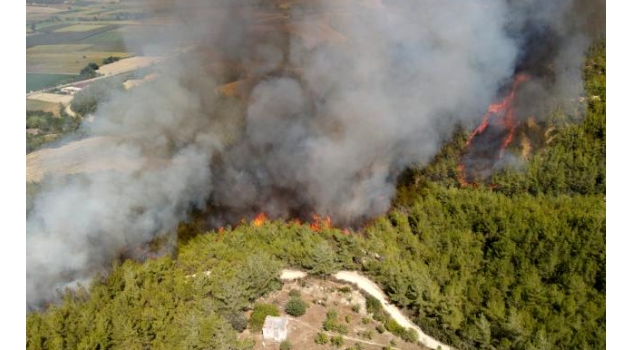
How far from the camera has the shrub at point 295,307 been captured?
55.0 ft

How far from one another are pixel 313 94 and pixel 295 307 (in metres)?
9.77

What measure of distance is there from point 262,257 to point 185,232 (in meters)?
3.38

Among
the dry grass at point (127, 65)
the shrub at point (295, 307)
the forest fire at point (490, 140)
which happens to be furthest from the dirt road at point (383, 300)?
the dry grass at point (127, 65)

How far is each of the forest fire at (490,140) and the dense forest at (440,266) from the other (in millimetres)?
528

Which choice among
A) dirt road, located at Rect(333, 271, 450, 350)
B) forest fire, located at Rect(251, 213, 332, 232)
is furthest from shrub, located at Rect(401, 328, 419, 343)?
forest fire, located at Rect(251, 213, 332, 232)

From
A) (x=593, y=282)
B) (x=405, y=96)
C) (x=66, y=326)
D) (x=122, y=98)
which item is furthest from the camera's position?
(x=405, y=96)

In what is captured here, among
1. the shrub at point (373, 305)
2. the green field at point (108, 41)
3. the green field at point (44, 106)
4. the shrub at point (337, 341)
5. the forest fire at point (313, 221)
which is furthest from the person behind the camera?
the green field at point (108, 41)

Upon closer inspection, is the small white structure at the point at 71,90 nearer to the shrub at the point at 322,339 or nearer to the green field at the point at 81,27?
the green field at the point at 81,27

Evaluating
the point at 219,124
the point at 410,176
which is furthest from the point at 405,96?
the point at 219,124

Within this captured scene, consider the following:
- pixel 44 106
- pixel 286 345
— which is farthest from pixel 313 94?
pixel 286 345

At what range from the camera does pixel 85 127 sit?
19.5m

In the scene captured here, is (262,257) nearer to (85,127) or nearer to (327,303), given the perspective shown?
(327,303)

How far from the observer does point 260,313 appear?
16469mm

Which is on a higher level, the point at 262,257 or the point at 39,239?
the point at 39,239
